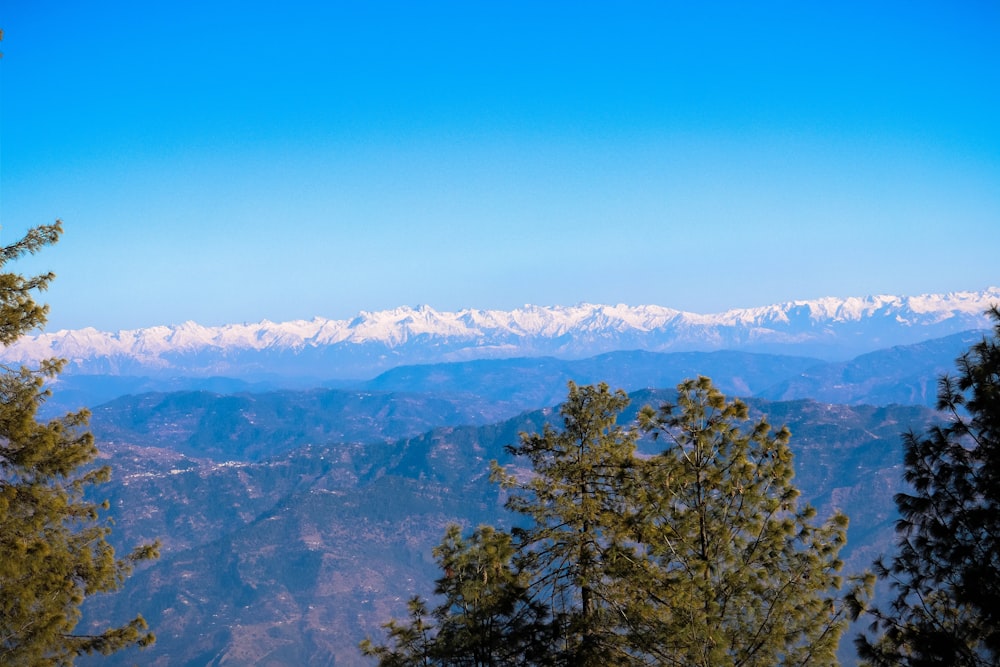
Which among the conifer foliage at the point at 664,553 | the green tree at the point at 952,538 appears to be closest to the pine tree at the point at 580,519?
the conifer foliage at the point at 664,553

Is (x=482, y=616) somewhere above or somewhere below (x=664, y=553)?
below

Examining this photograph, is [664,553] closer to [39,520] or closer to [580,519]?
[580,519]

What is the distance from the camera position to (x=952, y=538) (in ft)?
49.0

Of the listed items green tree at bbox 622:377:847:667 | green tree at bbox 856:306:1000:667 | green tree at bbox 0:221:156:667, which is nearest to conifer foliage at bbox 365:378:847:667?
green tree at bbox 622:377:847:667

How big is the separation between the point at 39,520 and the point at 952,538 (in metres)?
19.8

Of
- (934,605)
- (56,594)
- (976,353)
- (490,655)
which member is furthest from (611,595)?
(56,594)

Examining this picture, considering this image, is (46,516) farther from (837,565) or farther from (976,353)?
(976,353)

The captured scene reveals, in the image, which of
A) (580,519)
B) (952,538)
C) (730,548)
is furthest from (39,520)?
(952,538)

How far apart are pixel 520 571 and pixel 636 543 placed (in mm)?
2911

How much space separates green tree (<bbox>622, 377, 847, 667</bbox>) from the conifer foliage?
1.3 inches

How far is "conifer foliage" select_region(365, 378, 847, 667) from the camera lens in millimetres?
16531

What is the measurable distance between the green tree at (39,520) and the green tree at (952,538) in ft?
57.7

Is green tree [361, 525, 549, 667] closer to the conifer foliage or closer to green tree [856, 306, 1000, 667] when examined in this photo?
the conifer foliage

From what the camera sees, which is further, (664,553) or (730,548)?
(664,553)
